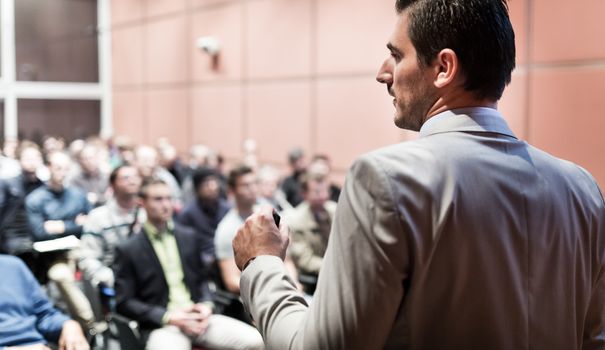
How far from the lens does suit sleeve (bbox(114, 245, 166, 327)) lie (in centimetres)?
368

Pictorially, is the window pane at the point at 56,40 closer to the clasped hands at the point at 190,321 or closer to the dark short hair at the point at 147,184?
the dark short hair at the point at 147,184

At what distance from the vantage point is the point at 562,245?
1.00 meters

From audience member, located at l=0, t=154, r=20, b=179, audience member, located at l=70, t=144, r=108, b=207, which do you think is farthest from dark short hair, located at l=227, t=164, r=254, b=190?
audience member, located at l=0, t=154, r=20, b=179

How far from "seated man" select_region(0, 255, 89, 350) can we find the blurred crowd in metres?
0.43

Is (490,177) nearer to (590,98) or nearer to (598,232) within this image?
(598,232)

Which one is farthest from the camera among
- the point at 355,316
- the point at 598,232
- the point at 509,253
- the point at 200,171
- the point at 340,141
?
the point at 340,141

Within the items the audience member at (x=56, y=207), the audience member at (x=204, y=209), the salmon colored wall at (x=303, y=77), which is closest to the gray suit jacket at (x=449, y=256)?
the salmon colored wall at (x=303, y=77)

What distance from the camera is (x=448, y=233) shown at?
2.88ft

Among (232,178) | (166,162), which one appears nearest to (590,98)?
(232,178)

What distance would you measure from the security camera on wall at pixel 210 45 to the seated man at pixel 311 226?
5138mm

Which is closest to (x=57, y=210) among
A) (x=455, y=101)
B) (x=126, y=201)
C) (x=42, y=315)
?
(x=126, y=201)

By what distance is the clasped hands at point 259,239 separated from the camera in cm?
101

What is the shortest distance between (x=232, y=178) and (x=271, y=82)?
12.3 ft

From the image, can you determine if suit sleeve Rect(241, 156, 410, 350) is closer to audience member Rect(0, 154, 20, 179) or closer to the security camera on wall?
audience member Rect(0, 154, 20, 179)
